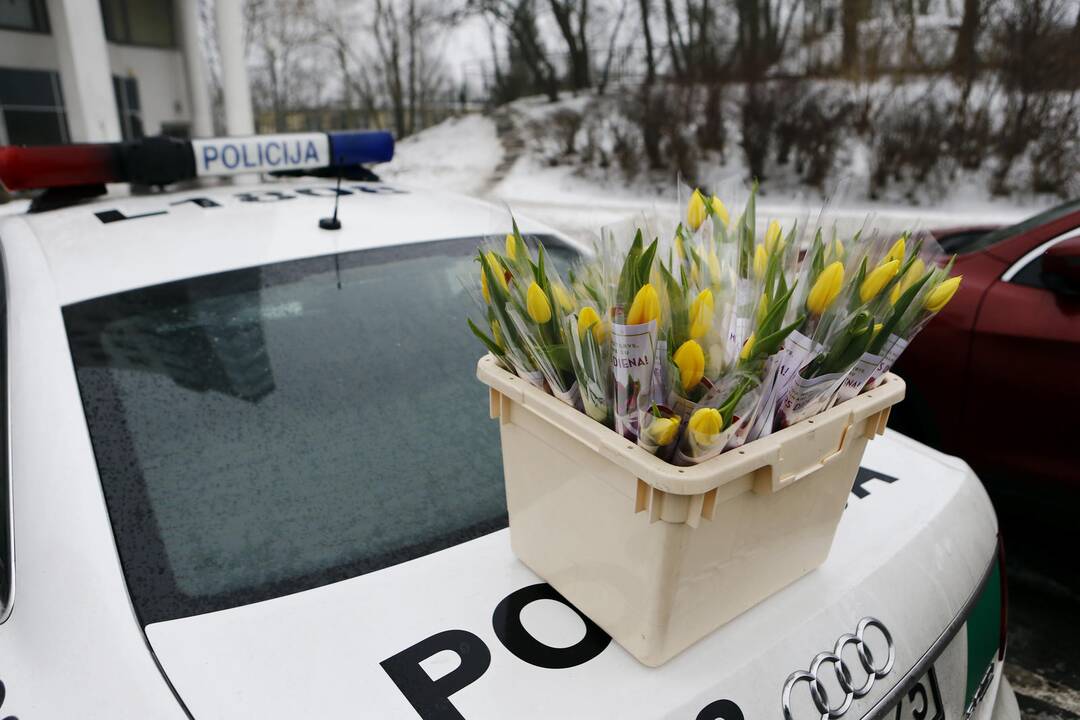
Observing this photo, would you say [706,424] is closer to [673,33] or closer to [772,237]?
[772,237]

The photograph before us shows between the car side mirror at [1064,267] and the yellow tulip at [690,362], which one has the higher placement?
the yellow tulip at [690,362]

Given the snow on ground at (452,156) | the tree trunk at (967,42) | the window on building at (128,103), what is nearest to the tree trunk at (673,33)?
the snow on ground at (452,156)

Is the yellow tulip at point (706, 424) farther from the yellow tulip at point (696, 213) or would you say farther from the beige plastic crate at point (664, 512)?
the yellow tulip at point (696, 213)

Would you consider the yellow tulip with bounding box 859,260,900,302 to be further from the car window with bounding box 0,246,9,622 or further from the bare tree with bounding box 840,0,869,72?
the bare tree with bounding box 840,0,869,72

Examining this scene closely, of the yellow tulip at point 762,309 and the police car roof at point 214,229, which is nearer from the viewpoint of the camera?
the yellow tulip at point 762,309

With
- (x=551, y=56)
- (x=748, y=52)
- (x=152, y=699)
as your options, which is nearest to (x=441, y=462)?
(x=152, y=699)

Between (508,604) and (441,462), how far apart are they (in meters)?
0.41

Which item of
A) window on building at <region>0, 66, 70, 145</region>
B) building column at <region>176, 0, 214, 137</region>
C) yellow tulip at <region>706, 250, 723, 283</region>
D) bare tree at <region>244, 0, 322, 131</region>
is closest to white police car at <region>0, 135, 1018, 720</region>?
yellow tulip at <region>706, 250, 723, 283</region>

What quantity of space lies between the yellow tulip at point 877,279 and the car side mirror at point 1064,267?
6.31 ft

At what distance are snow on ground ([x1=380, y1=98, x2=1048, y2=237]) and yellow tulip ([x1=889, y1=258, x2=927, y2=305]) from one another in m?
4.86

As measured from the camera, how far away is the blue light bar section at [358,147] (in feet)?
9.62

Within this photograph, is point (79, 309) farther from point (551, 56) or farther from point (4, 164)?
point (551, 56)

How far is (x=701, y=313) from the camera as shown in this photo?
0.89 m

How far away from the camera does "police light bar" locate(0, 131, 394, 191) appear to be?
2178mm
